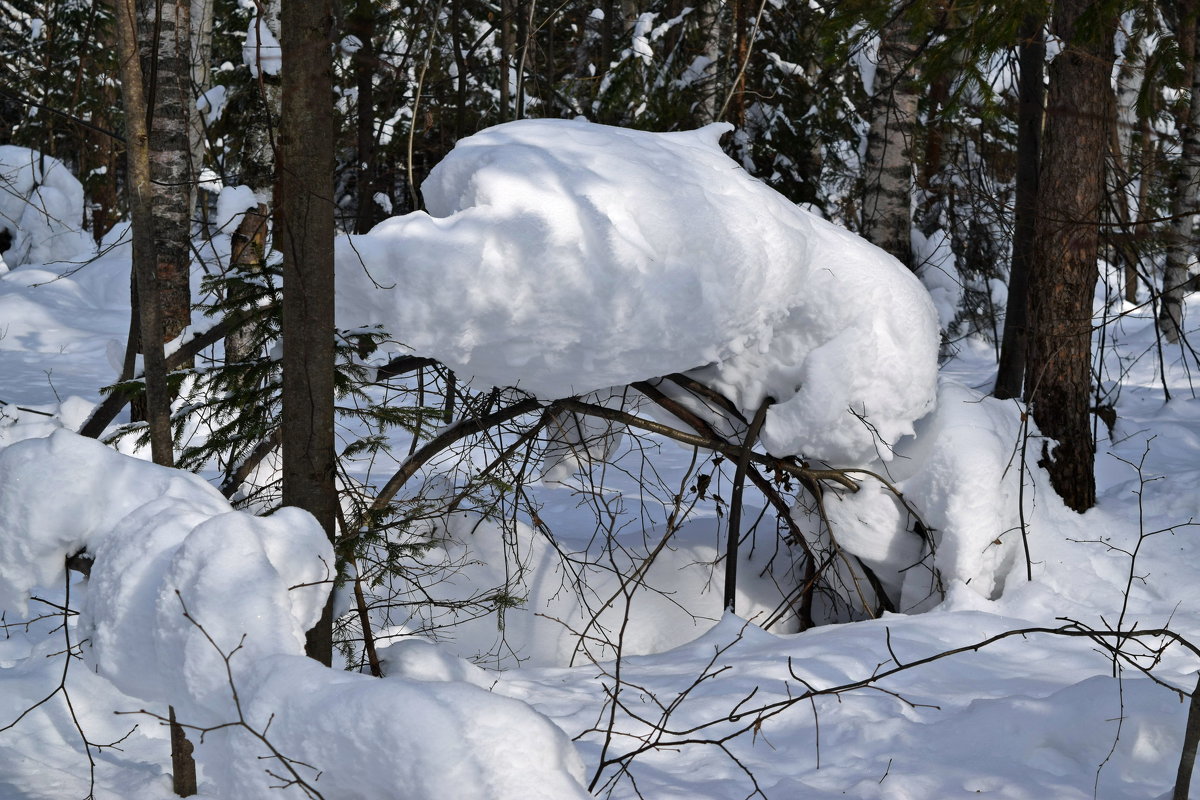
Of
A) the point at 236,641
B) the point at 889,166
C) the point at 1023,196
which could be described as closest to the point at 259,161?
the point at 889,166

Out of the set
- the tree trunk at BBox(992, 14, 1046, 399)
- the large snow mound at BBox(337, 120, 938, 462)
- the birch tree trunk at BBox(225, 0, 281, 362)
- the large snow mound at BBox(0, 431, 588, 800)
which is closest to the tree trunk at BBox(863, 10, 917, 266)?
the tree trunk at BBox(992, 14, 1046, 399)

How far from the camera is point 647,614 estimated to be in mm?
4605

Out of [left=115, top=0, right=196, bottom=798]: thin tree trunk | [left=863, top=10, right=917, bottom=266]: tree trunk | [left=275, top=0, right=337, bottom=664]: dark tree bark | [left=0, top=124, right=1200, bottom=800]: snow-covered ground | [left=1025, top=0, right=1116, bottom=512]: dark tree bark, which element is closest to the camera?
[left=0, top=124, right=1200, bottom=800]: snow-covered ground

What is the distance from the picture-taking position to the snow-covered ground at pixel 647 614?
2.02 m

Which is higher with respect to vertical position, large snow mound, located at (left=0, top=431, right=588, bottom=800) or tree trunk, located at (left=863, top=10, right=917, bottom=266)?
tree trunk, located at (left=863, top=10, right=917, bottom=266)

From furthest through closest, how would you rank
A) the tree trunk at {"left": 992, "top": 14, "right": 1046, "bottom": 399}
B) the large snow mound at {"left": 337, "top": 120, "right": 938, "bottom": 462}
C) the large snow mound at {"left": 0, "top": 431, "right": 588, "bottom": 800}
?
the tree trunk at {"left": 992, "top": 14, "right": 1046, "bottom": 399}
the large snow mound at {"left": 337, "top": 120, "right": 938, "bottom": 462}
the large snow mound at {"left": 0, "top": 431, "right": 588, "bottom": 800}

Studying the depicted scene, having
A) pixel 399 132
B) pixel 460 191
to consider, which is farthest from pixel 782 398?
pixel 399 132

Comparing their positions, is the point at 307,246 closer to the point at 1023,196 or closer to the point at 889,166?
the point at 1023,196

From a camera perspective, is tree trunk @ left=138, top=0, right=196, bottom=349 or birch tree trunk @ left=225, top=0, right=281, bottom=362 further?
birch tree trunk @ left=225, top=0, right=281, bottom=362

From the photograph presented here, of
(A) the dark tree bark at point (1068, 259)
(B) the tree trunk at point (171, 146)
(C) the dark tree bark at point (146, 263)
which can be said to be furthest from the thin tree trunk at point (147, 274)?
(A) the dark tree bark at point (1068, 259)

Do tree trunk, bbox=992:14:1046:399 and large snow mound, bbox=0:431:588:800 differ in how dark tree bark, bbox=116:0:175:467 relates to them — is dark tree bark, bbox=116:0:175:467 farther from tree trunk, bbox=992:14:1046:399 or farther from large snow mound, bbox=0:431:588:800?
tree trunk, bbox=992:14:1046:399

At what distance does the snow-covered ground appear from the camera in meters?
→ 2.02

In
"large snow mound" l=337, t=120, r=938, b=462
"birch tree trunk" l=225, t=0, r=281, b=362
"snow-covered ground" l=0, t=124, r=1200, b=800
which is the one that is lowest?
"snow-covered ground" l=0, t=124, r=1200, b=800

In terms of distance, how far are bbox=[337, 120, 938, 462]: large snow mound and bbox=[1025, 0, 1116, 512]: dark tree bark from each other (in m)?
1.68
